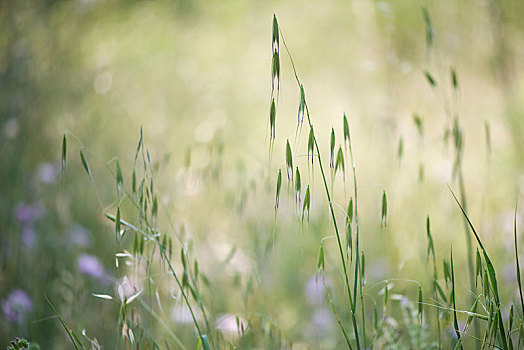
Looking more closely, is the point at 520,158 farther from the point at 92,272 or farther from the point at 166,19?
the point at 166,19

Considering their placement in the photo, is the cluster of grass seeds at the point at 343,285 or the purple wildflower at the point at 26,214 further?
the purple wildflower at the point at 26,214

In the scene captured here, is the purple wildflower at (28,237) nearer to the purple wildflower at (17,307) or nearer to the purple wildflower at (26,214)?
the purple wildflower at (26,214)

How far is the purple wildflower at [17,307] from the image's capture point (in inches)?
39.2

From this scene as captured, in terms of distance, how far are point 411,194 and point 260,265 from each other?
92cm

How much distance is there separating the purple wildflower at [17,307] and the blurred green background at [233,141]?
1cm

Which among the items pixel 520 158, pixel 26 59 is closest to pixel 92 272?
pixel 26 59

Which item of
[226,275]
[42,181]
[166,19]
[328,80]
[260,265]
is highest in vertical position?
[166,19]

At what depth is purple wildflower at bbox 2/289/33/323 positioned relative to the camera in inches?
39.2

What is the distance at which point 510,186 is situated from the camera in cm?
184

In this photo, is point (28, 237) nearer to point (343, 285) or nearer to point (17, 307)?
point (17, 307)

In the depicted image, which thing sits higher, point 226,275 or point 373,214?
point 373,214

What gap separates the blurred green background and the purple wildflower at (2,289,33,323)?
1 centimetres

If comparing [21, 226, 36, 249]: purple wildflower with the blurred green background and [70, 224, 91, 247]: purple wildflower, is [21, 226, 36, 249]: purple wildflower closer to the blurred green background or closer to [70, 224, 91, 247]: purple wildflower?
the blurred green background

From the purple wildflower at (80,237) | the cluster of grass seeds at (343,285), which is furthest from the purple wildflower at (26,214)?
the cluster of grass seeds at (343,285)
